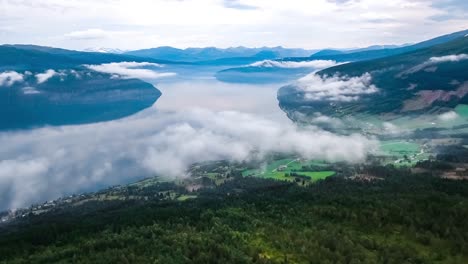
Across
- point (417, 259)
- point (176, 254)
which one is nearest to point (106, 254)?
point (176, 254)

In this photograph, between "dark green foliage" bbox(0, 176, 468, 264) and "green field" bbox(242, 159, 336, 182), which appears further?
"green field" bbox(242, 159, 336, 182)

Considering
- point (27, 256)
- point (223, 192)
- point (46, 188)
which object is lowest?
point (46, 188)

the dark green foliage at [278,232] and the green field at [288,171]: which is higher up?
the dark green foliage at [278,232]

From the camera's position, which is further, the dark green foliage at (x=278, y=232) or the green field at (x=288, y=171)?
the green field at (x=288, y=171)

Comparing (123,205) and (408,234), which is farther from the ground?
(408,234)

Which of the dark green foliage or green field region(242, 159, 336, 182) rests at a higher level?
the dark green foliage

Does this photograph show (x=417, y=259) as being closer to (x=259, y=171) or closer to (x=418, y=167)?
(x=418, y=167)

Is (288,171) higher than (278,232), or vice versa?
(278,232)

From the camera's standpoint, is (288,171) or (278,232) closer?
(278,232)
